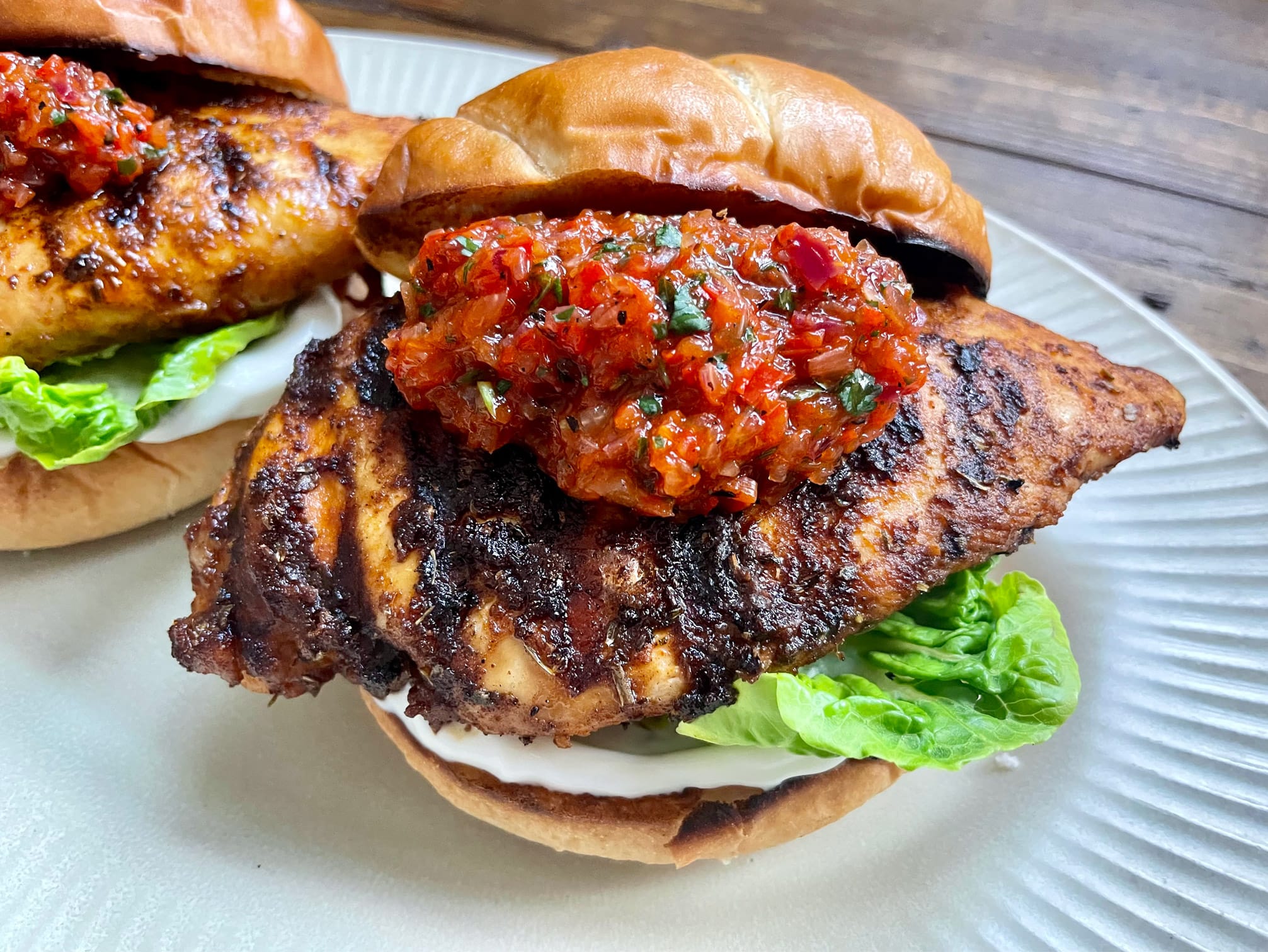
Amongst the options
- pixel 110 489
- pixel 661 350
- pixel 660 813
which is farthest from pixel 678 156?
pixel 110 489

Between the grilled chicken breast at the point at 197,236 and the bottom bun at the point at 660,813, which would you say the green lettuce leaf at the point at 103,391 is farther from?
the bottom bun at the point at 660,813

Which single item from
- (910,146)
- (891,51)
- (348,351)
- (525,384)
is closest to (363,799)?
(348,351)

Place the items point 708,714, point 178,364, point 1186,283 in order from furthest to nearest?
point 1186,283 → point 178,364 → point 708,714

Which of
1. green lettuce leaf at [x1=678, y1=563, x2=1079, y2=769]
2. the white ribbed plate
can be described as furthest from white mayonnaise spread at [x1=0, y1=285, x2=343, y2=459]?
green lettuce leaf at [x1=678, y1=563, x2=1079, y2=769]

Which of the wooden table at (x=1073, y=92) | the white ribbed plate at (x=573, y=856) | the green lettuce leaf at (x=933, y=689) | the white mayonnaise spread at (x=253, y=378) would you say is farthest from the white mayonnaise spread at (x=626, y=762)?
the wooden table at (x=1073, y=92)

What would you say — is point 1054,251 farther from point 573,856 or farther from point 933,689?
point 573,856

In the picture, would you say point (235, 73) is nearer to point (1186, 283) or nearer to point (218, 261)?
point (218, 261)
